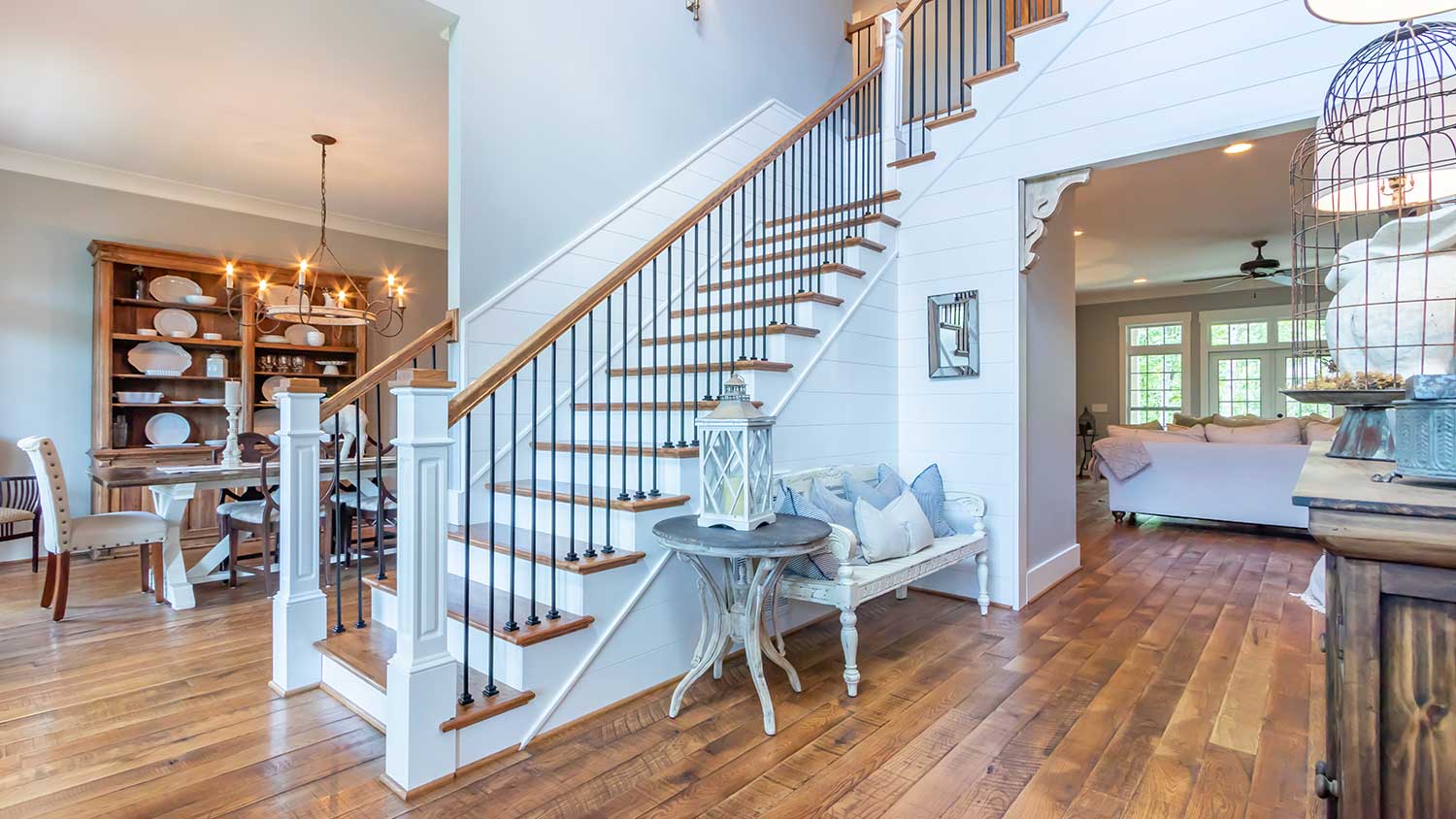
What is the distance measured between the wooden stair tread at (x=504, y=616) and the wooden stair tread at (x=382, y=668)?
161 mm

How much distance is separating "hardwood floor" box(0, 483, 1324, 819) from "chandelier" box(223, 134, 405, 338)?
183 cm

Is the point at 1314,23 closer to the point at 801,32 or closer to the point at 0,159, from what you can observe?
the point at 801,32

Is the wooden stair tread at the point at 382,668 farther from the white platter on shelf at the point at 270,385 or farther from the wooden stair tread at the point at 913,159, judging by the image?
the white platter on shelf at the point at 270,385

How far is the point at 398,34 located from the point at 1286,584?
19.3 ft

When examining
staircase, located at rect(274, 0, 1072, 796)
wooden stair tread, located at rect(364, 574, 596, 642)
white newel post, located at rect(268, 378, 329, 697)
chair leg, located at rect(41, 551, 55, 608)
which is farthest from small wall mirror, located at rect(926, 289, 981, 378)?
chair leg, located at rect(41, 551, 55, 608)

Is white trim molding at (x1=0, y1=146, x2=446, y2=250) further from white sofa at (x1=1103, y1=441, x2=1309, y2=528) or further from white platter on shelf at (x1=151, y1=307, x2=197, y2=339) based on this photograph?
white sofa at (x1=1103, y1=441, x2=1309, y2=528)

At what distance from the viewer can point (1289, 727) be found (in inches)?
87.9

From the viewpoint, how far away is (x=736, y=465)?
2.32 m

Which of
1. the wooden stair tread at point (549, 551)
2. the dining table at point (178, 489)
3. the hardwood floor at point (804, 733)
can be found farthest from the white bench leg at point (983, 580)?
the dining table at point (178, 489)

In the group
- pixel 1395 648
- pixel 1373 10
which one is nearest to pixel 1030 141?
pixel 1373 10

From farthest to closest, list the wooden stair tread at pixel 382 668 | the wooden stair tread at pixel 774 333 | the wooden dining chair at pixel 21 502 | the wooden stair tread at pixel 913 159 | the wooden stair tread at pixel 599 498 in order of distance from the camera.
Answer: the wooden dining chair at pixel 21 502
the wooden stair tread at pixel 913 159
the wooden stair tread at pixel 774 333
the wooden stair tread at pixel 599 498
the wooden stair tread at pixel 382 668

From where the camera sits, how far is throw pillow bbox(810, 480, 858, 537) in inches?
115

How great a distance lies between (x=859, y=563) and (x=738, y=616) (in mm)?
681

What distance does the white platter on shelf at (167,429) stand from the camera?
5.53 metres
